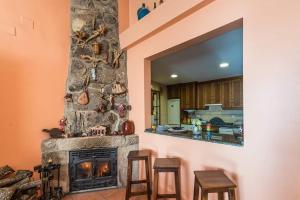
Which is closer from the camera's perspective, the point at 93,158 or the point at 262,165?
the point at 262,165

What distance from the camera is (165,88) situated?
7.24 meters

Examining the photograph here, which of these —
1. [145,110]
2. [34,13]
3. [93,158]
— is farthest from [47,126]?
[34,13]

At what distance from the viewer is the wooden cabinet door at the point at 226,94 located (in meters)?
5.28

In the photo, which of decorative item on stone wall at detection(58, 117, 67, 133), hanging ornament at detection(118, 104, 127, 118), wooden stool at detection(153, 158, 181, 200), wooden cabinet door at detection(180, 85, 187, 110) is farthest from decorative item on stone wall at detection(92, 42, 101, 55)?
wooden cabinet door at detection(180, 85, 187, 110)

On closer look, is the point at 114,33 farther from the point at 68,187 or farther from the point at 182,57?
the point at 68,187

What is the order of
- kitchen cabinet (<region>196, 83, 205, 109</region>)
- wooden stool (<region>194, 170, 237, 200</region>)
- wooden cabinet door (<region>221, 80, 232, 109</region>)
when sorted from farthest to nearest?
kitchen cabinet (<region>196, 83, 205, 109</region>) → wooden cabinet door (<region>221, 80, 232, 109</region>) → wooden stool (<region>194, 170, 237, 200</region>)

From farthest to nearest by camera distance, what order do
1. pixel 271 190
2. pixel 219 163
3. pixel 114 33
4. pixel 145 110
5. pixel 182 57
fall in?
pixel 182 57 < pixel 114 33 < pixel 145 110 < pixel 219 163 < pixel 271 190

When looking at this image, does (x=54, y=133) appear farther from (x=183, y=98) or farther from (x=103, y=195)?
(x=183, y=98)

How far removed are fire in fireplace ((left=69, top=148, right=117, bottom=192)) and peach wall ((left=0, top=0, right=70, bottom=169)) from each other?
0.56 m

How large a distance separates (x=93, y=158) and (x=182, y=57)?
241 centimetres

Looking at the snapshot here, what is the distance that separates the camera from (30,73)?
299 cm

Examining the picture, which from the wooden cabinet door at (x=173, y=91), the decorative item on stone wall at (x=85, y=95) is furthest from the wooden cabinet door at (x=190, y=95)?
the decorative item on stone wall at (x=85, y=95)

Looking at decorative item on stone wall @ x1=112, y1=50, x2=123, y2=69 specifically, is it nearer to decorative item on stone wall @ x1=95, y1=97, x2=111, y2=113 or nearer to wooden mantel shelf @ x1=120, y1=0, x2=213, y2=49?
wooden mantel shelf @ x1=120, y1=0, x2=213, y2=49

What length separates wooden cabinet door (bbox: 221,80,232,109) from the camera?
5278mm
